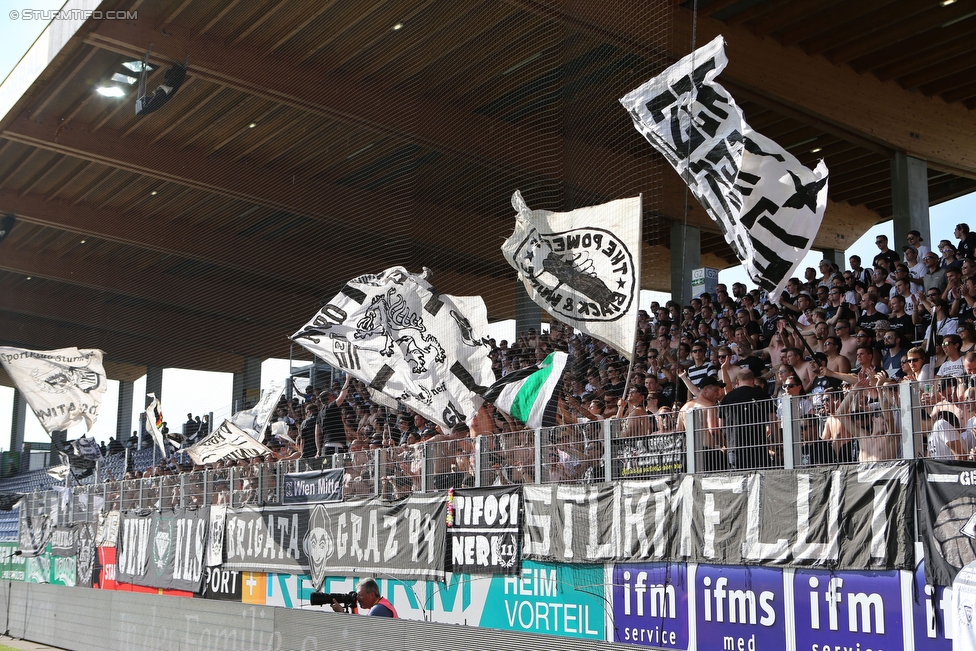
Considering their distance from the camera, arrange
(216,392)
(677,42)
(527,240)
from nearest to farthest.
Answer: (527,240), (677,42), (216,392)

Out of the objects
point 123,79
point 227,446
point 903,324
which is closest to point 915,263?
point 903,324

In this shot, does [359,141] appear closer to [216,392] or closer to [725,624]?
[216,392]

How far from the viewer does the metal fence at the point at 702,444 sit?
24.9 feet

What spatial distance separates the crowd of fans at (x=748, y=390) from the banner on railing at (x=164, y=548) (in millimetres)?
949

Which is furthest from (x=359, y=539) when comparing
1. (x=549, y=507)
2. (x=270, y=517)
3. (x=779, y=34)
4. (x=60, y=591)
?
(x=779, y=34)

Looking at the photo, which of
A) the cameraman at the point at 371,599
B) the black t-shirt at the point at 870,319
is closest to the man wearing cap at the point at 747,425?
the black t-shirt at the point at 870,319

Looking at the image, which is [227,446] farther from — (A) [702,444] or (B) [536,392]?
(A) [702,444]

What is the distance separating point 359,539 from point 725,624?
6.19 m

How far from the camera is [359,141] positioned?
1923 centimetres

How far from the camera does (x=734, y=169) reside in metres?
9.15

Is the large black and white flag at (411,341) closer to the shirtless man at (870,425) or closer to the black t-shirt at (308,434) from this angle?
the black t-shirt at (308,434)

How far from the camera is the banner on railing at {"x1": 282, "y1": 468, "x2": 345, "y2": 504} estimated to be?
1434 cm

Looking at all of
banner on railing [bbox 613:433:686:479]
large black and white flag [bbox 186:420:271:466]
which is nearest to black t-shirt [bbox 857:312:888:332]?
banner on railing [bbox 613:433:686:479]

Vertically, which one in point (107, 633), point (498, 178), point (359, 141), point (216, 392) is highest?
point (359, 141)
